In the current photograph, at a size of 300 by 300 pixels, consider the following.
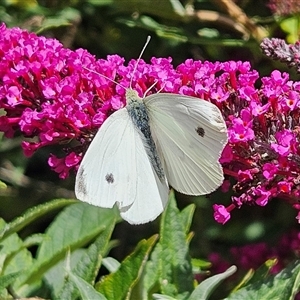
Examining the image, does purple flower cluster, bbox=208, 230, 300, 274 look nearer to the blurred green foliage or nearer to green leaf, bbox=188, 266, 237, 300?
the blurred green foliage

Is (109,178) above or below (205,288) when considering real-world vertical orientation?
above

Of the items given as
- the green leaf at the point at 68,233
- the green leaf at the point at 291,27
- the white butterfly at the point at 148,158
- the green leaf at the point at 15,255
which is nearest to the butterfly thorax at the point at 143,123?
the white butterfly at the point at 148,158

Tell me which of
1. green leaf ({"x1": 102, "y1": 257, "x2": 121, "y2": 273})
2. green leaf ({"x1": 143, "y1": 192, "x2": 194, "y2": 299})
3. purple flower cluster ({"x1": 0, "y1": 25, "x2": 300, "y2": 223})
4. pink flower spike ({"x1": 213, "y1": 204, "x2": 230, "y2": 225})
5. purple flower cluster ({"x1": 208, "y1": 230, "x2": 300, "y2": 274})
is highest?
purple flower cluster ({"x1": 0, "y1": 25, "x2": 300, "y2": 223})

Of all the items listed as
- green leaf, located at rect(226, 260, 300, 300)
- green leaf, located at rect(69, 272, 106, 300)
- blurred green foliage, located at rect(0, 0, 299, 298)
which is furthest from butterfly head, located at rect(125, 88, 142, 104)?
blurred green foliage, located at rect(0, 0, 299, 298)

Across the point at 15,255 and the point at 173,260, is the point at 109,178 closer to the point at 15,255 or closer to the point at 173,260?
the point at 173,260

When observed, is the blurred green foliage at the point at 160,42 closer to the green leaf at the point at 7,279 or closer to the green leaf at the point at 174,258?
the green leaf at the point at 174,258

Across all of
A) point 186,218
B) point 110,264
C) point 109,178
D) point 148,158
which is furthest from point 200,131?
point 110,264
